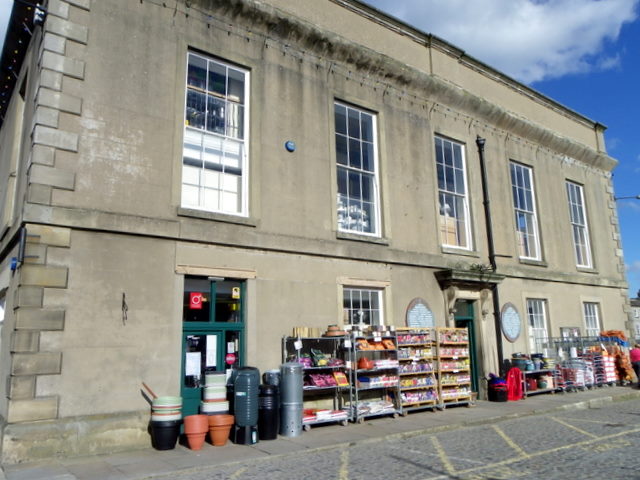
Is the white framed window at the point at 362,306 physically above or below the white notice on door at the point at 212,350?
above

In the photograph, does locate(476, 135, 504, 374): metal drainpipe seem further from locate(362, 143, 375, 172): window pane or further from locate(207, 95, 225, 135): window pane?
locate(207, 95, 225, 135): window pane

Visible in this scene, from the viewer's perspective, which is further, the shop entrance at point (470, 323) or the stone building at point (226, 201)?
the shop entrance at point (470, 323)

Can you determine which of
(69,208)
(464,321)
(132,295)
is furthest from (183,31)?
(464,321)

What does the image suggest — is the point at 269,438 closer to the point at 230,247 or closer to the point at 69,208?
the point at 230,247

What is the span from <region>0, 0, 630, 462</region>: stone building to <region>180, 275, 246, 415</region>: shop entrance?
0.04 m

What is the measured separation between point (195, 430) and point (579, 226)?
18.0m

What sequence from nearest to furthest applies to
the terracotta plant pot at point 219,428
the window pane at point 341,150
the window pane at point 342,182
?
the terracotta plant pot at point 219,428
the window pane at point 342,182
the window pane at point 341,150

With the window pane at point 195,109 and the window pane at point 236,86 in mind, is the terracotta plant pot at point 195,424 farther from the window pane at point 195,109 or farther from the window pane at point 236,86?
the window pane at point 236,86

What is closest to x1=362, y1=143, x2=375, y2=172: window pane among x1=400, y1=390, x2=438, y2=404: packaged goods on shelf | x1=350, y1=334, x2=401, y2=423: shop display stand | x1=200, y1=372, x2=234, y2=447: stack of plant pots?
x1=350, y1=334, x2=401, y2=423: shop display stand

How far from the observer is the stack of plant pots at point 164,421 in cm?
901

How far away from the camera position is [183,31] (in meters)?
11.3

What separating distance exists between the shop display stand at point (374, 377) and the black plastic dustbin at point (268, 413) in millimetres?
2127

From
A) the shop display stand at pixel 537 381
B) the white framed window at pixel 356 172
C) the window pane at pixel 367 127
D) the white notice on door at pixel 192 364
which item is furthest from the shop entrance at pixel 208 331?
the shop display stand at pixel 537 381

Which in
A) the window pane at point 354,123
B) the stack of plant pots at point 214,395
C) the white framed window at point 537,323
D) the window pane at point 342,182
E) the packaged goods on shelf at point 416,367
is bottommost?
the stack of plant pots at point 214,395
